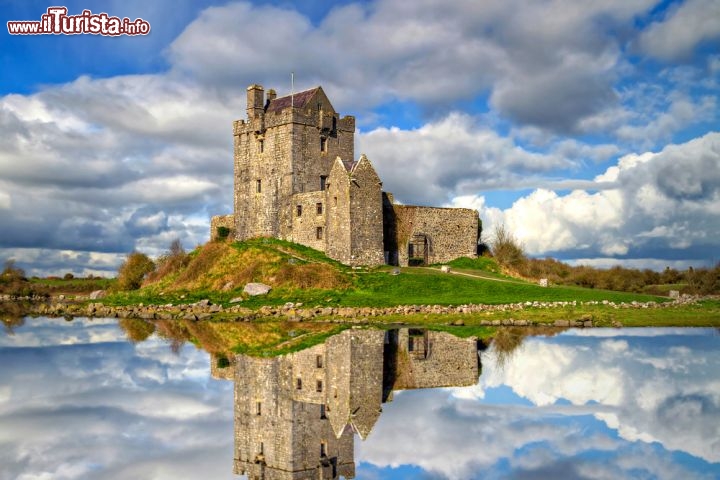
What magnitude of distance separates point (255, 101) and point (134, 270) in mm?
16321

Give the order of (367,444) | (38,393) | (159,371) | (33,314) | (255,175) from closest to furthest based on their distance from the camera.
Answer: (367,444), (38,393), (159,371), (33,314), (255,175)

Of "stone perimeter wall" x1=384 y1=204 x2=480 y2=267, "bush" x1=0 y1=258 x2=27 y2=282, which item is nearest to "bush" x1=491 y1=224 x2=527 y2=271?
"stone perimeter wall" x1=384 y1=204 x2=480 y2=267

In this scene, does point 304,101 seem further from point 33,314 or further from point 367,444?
point 367,444

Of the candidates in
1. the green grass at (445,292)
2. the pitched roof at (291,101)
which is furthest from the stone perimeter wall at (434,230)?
the pitched roof at (291,101)

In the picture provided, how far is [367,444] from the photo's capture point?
10.9 meters

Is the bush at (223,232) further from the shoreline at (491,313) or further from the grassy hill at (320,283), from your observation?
the shoreline at (491,313)

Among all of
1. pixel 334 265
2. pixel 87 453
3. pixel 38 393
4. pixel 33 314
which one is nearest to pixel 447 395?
pixel 87 453

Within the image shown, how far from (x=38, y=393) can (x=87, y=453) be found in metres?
5.67

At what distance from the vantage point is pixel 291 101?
49.0m

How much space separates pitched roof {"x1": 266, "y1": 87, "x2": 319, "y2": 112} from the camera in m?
48.5

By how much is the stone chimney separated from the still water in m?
29.3

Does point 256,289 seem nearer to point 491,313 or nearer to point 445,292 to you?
point 445,292

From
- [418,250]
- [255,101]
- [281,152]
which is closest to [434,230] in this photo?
[418,250]

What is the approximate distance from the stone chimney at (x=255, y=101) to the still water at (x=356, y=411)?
29.3 meters
